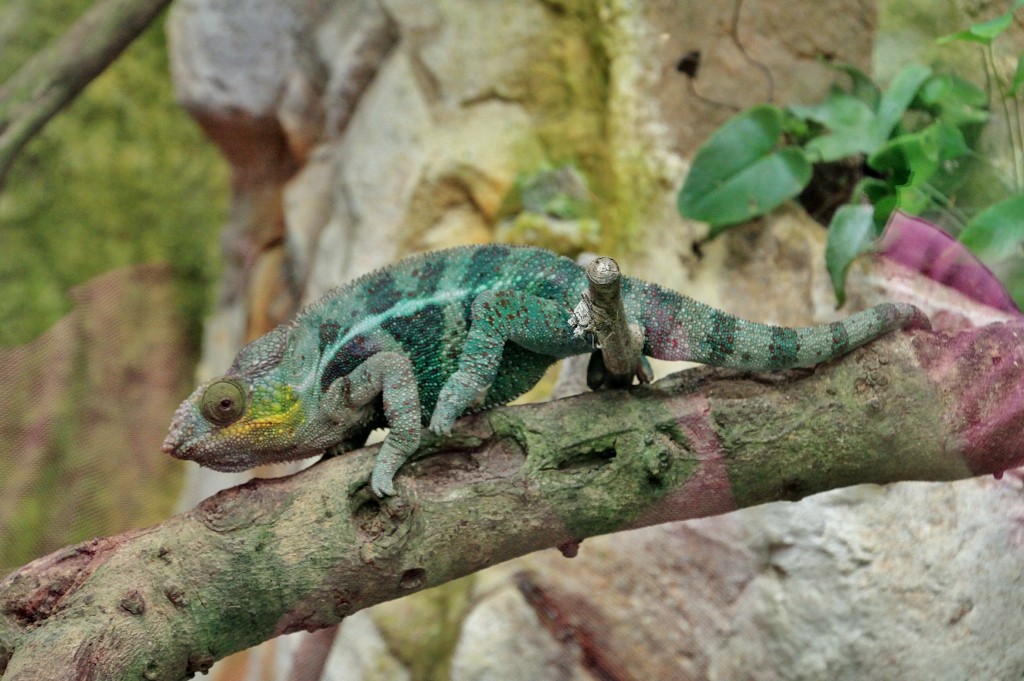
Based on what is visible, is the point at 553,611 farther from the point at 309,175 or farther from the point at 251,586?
the point at 309,175

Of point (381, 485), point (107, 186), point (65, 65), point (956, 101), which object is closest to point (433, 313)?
point (381, 485)

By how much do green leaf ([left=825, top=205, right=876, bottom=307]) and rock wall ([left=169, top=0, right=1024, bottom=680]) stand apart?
183 millimetres

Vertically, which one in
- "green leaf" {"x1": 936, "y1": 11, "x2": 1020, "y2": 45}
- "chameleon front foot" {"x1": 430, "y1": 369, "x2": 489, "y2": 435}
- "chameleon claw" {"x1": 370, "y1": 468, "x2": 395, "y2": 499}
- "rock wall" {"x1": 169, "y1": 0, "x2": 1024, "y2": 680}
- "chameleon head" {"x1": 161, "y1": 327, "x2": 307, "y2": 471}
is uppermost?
"green leaf" {"x1": 936, "y1": 11, "x2": 1020, "y2": 45}

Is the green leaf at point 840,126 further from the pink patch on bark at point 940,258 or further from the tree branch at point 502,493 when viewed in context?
the tree branch at point 502,493

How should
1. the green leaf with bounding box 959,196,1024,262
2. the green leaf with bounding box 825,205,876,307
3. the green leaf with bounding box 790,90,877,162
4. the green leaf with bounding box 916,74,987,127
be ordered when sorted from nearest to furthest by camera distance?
1. the green leaf with bounding box 959,196,1024,262
2. the green leaf with bounding box 916,74,987,127
3. the green leaf with bounding box 825,205,876,307
4. the green leaf with bounding box 790,90,877,162

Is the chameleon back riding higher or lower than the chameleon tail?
higher

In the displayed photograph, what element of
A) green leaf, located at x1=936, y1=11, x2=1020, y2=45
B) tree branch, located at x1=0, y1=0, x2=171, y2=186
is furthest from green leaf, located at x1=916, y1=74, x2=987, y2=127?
tree branch, located at x1=0, y1=0, x2=171, y2=186

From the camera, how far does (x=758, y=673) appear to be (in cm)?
221

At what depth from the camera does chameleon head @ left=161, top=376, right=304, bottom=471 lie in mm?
1681

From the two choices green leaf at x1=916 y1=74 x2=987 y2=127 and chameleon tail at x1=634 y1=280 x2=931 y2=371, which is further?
green leaf at x1=916 y1=74 x2=987 y2=127

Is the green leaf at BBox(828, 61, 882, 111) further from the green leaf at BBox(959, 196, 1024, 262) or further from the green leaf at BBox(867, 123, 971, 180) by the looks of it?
the green leaf at BBox(959, 196, 1024, 262)

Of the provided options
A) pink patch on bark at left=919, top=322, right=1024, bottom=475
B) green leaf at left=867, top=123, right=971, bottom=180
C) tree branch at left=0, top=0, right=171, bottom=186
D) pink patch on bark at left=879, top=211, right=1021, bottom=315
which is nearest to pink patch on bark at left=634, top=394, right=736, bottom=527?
pink patch on bark at left=919, top=322, right=1024, bottom=475

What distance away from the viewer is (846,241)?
2293 millimetres

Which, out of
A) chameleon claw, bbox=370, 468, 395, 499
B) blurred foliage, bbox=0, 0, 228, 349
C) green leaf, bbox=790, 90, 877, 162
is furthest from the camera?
blurred foliage, bbox=0, 0, 228, 349
